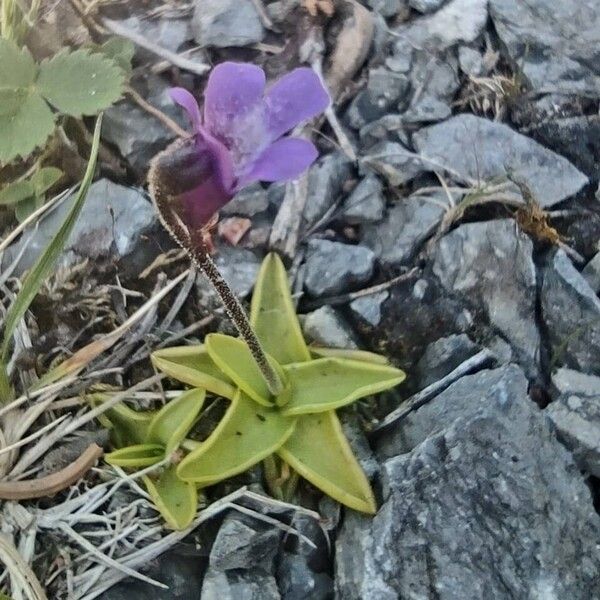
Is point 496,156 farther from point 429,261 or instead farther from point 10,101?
point 10,101

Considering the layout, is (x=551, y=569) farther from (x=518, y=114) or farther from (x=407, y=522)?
(x=518, y=114)

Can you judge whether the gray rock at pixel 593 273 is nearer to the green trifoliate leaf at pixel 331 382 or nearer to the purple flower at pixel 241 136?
the green trifoliate leaf at pixel 331 382

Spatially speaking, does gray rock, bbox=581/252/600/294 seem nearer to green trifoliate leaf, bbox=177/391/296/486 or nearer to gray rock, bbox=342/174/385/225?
gray rock, bbox=342/174/385/225

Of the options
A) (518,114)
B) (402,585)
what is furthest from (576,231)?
(402,585)

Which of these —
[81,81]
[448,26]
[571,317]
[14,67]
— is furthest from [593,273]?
[14,67]

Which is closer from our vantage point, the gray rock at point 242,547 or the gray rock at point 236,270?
the gray rock at point 242,547

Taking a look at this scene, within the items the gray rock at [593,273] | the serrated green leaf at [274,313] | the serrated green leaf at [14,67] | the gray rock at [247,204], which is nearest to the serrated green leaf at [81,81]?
the serrated green leaf at [14,67]
